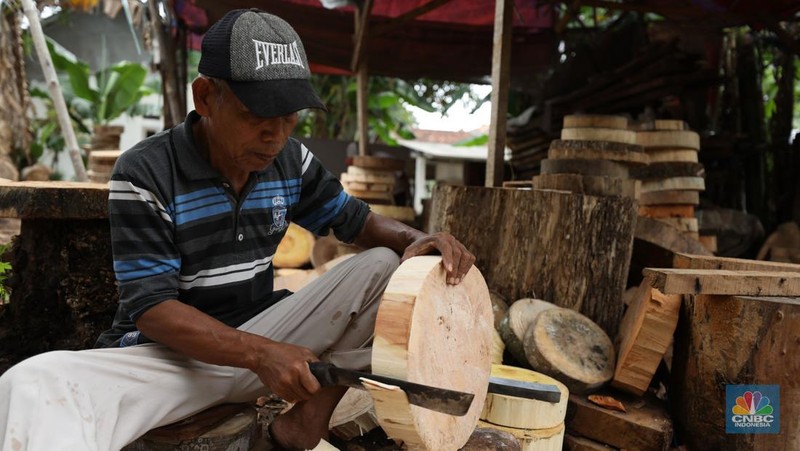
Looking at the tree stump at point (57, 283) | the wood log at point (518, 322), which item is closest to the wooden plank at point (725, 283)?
the wood log at point (518, 322)

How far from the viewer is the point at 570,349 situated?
310 cm

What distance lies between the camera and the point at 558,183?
4043 millimetres

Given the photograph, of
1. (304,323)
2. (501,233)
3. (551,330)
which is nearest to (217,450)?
(304,323)

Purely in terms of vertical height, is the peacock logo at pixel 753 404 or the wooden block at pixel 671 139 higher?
the wooden block at pixel 671 139

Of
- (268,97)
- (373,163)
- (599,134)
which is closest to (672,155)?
(599,134)

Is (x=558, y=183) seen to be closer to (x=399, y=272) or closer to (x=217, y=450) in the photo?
(x=399, y=272)

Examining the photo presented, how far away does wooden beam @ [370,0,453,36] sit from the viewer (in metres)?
5.99

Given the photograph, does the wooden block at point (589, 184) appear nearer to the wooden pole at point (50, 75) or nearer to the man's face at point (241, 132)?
the man's face at point (241, 132)

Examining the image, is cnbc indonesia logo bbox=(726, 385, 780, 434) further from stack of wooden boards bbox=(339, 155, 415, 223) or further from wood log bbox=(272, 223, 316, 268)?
wood log bbox=(272, 223, 316, 268)

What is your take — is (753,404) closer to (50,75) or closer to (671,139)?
(671,139)

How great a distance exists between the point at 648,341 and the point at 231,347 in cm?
207

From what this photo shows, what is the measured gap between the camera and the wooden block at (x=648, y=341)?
9.72 ft

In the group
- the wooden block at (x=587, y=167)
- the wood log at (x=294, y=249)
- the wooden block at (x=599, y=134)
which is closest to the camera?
the wooden block at (x=587, y=167)

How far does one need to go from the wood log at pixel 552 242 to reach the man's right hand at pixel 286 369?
2.01m
